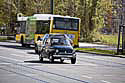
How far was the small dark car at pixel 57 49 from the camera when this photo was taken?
25.4m

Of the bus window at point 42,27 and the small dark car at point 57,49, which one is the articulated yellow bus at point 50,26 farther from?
the small dark car at point 57,49

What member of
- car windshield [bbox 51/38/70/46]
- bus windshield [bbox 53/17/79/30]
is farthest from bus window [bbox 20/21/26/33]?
car windshield [bbox 51/38/70/46]

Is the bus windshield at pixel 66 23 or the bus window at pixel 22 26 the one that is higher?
the bus windshield at pixel 66 23

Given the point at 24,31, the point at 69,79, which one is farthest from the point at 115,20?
the point at 69,79

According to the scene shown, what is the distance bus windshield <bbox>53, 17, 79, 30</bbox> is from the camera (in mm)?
41875

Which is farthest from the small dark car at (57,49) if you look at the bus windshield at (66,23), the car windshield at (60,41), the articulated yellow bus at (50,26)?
the bus windshield at (66,23)

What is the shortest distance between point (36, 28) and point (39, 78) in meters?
28.3

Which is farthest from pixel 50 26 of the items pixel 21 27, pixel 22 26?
pixel 21 27

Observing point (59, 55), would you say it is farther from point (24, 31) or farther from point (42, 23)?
point (24, 31)

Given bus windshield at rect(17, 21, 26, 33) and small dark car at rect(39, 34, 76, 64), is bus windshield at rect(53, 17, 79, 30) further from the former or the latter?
small dark car at rect(39, 34, 76, 64)

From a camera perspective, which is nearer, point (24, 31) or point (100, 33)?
point (24, 31)

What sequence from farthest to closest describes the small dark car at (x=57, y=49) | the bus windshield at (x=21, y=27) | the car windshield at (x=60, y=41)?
the bus windshield at (x=21, y=27) < the car windshield at (x=60, y=41) < the small dark car at (x=57, y=49)

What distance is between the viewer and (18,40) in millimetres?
49250

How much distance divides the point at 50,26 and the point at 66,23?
1621mm
